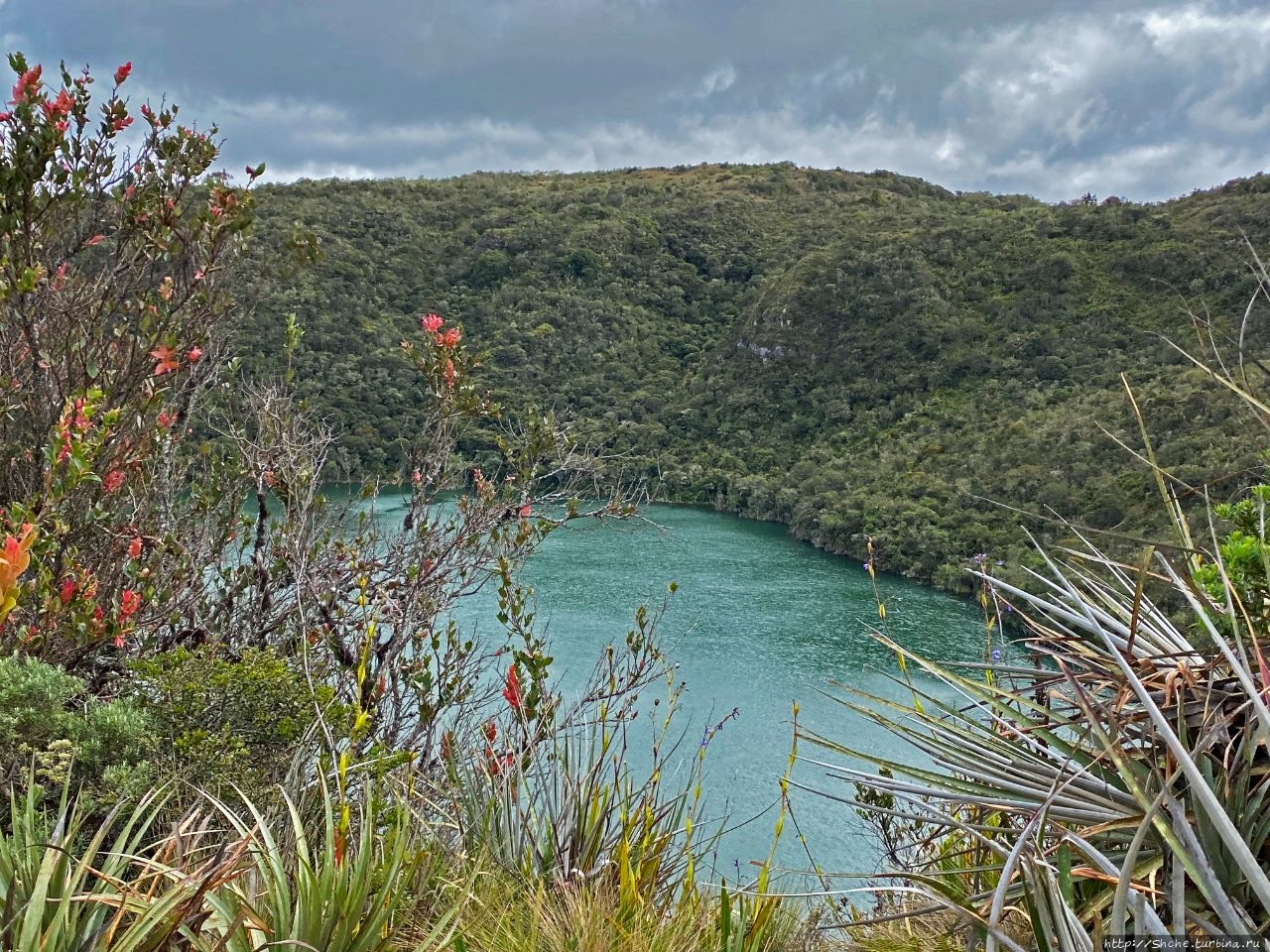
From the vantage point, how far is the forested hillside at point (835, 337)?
67.4 feet

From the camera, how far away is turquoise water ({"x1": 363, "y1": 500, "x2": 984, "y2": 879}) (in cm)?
967

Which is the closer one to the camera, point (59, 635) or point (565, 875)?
point (565, 875)

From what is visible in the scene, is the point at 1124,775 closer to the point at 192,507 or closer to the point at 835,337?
the point at 192,507

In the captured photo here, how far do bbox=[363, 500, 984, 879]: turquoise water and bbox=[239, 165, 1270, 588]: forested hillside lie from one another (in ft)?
7.18

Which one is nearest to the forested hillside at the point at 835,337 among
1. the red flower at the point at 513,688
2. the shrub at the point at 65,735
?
the red flower at the point at 513,688

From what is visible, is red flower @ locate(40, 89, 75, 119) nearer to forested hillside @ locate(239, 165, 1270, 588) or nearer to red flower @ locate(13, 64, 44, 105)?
red flower @ locate(13, 64, 44, 105)

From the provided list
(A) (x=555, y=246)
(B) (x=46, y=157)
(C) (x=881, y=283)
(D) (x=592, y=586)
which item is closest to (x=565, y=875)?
(B) (x=46, y=157)

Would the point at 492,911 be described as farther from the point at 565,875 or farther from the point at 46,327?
the point at 46,327

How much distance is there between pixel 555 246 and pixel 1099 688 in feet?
153

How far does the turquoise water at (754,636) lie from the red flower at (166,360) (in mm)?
3770

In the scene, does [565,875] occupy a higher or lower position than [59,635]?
lower

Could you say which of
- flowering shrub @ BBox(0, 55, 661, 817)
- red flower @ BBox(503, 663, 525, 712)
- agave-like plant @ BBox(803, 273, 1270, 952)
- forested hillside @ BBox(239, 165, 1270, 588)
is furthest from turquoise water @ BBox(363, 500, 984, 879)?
agave-like plant @ BBox(803, 273, 1270, 952)

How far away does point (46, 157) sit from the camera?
2.35 meters

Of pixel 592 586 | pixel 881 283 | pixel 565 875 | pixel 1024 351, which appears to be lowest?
pixel 592 586
